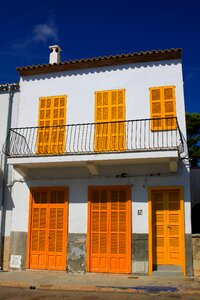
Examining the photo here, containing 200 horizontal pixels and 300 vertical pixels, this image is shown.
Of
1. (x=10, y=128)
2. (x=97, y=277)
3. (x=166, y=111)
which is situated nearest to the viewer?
(x=97, y=277)

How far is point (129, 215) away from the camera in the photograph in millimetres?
11719

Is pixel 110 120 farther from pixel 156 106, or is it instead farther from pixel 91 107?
pixel 156 106

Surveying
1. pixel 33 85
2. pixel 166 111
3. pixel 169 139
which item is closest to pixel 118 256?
pixel 169 139

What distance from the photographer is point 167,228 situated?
11.6 meters

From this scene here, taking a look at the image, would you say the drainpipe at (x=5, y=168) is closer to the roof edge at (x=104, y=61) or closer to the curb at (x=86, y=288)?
the roof edge at (x=104, y=61)

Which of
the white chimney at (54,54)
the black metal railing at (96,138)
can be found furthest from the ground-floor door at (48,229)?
the white chimney at (54,54)

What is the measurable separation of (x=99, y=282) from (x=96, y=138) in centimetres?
483

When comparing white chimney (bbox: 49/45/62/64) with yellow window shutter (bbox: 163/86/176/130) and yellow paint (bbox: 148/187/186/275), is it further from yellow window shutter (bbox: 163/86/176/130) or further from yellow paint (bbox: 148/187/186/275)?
yellow paint (bbox: 148/187/186/275)

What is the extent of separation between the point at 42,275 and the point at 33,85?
7.13m

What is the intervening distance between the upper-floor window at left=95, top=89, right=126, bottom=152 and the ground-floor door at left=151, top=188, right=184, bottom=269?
2174mm

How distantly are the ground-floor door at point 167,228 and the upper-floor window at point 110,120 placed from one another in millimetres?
2174

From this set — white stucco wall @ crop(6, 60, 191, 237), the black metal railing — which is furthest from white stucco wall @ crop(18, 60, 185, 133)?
the black metal railing

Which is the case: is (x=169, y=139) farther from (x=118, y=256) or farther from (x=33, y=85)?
(x=33, y=85)

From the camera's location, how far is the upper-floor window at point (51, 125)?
1276 centimetres
